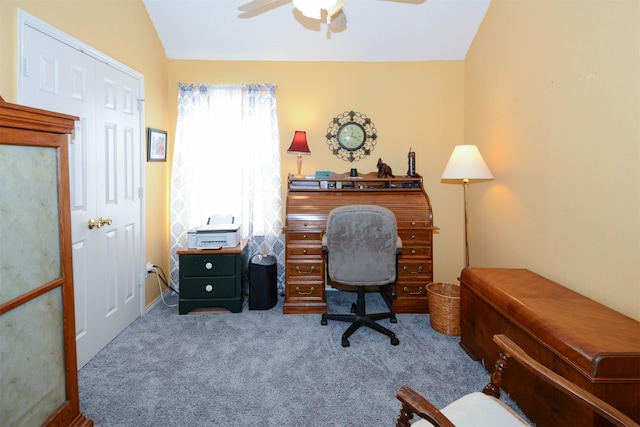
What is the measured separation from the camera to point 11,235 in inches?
50.6

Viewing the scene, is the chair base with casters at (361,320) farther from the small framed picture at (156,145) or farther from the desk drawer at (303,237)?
the small framed picture at (156,145)

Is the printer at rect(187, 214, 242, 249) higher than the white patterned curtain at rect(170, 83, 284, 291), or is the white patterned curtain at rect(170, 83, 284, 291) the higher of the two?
the white patterned curtain at rect(170, 83, 284, 291)

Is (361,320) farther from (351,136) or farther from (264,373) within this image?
(351,136)

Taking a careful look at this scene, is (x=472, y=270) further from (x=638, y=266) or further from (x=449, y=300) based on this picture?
(x=638, y=266)

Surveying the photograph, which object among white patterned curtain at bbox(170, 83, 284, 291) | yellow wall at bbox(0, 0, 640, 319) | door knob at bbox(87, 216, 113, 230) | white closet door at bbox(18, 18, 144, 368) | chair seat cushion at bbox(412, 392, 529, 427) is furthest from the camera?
white patterned curtain at bbox(170, 83, 284, 291)

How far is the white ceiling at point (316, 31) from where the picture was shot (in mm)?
3256

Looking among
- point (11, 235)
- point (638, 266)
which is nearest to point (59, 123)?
point (11, 235)

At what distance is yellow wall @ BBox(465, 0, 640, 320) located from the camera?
5.79ft

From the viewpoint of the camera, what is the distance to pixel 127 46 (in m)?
2.91

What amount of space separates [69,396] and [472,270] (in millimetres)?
2375

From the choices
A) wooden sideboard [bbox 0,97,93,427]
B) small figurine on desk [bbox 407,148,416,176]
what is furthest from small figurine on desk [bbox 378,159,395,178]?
wooden sideboard [bbox 0,97,93,427]

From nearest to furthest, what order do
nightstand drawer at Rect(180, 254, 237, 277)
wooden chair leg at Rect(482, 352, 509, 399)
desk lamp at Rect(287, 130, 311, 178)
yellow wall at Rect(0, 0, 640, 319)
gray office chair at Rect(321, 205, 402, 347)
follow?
wooden chair leg at Rect(482, 352, 509, 399) < yellow wall at Rect(0, 0, 640, 319) < gray office chair at Rect(321, 205, 402, 347) < nightstand drawer at Rect(180, 254, 237, 277) < desk lamp at Rect(287, 130, 311, 178)

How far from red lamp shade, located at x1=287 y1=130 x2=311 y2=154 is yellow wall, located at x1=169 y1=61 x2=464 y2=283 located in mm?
261

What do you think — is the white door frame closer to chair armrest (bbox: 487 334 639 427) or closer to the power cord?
the power cord
